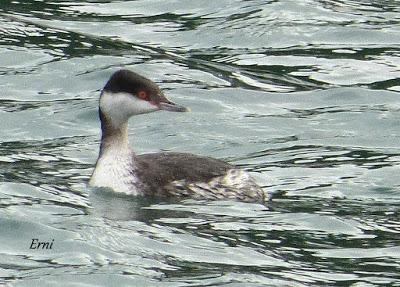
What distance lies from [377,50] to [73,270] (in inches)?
324

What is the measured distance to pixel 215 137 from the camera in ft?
53.1

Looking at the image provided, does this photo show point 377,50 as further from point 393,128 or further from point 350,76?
point 393,128

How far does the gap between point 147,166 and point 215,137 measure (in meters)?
2.40

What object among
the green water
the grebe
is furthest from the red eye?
the green water

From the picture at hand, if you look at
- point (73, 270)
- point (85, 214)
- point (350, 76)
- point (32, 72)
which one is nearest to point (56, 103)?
point (32, 72)

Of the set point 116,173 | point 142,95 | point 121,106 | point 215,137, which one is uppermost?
point 142,95

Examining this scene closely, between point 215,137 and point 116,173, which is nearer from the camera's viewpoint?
point 116,173

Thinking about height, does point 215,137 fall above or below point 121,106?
below

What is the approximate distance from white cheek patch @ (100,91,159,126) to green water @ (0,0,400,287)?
0.69 meters

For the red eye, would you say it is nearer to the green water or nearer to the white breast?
the white breast

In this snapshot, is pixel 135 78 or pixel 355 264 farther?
pixel 135 78

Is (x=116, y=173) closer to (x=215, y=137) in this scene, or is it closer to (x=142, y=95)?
(x=142, y=95)

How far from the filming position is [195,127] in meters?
16.5

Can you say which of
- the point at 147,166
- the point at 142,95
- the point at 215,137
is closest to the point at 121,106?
the point at 142,95
